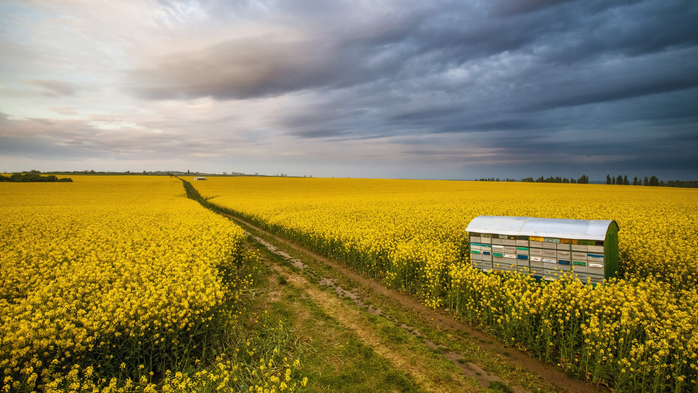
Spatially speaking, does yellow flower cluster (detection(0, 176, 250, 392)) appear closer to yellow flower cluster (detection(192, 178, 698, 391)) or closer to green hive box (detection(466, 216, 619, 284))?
yellow flower cluster (detection(192, 178, 698, 391))

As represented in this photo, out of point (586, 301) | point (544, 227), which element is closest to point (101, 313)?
point (586, 301)

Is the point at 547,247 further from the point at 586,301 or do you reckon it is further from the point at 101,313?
the point at 101,313

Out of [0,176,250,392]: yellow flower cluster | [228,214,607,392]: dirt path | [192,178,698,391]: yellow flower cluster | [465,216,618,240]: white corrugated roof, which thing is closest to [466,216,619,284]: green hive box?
[465,216,618,240]: white corrugated roof

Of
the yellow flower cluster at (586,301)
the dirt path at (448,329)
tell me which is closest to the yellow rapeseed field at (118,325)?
the dirt path at (448,329)

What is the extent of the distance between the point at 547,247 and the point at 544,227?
0.60 metres

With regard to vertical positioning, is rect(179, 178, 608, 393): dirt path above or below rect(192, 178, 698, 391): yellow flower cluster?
below

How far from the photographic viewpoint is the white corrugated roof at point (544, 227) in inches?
328

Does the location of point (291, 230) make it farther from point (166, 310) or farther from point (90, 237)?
point (166, 310)

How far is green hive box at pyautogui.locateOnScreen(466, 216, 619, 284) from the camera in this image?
8.23 meters

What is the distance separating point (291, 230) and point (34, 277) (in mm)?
12514

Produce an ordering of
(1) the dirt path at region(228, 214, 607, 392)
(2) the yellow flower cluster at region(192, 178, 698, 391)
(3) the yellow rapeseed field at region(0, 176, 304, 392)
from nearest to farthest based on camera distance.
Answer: (3) the yellow rapeseed field at region(0, 176, 304, 392) → (2) the yellow flower cluster at region(192, 178, 698, 391) → (1) the dirt path at region(228, 214, 607, 392)

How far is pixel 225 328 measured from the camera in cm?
716

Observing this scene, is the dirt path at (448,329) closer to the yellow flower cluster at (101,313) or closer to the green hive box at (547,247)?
the green hive box at (547,247)

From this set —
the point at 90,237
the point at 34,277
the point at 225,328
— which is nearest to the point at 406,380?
the point at 225,328
